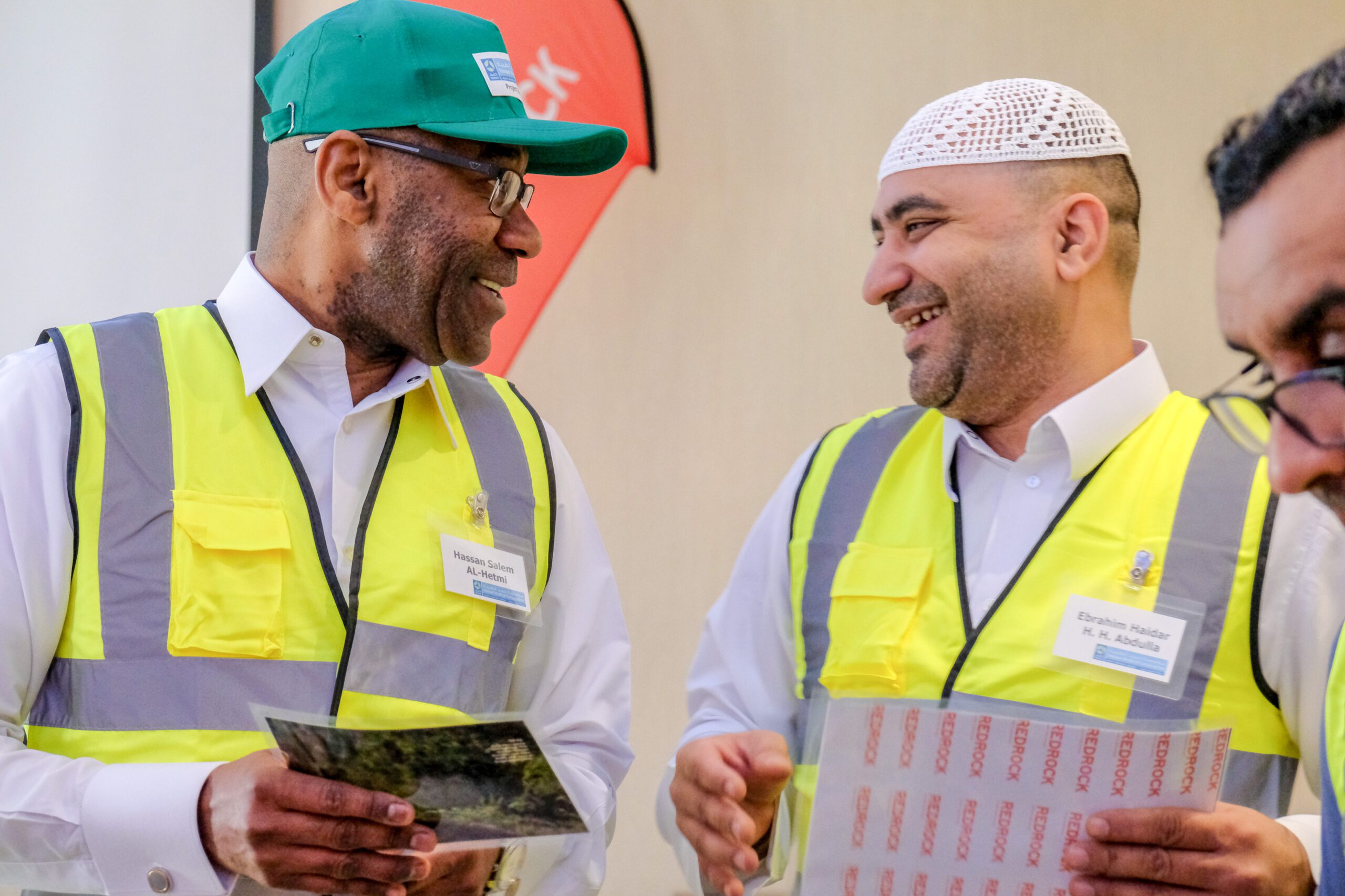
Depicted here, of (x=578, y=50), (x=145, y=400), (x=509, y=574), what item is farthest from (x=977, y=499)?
(x=578, y=50)

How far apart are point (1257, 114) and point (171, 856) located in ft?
4.38

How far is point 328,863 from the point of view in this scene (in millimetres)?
1355

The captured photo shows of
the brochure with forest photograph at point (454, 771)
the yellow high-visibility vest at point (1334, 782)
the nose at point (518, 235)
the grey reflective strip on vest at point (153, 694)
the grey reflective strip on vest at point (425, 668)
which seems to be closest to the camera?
the yellow high-visibility vest at point (1334, 782)

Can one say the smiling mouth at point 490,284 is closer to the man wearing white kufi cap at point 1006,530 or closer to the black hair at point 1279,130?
the man wearing white kufi cap at point 1006,530

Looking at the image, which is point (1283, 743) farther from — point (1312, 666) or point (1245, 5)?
point (1245, 5)

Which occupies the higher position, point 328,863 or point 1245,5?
point 1245,5

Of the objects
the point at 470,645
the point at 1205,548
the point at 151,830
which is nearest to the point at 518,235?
the point at 470,645

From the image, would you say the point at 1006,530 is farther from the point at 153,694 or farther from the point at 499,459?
the point at 153,694

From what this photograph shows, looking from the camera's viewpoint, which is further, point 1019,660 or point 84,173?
point 84,173

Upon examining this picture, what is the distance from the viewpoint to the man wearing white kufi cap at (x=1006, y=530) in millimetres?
1549

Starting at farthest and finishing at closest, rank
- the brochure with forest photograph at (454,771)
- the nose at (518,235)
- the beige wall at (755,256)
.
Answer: the beige wall at (755,256), the nose at (518,235), the brochure with forest photograph at (454,771)

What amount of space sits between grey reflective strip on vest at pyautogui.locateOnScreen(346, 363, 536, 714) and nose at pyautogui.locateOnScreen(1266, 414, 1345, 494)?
112cm

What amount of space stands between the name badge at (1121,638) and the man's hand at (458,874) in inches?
30.8

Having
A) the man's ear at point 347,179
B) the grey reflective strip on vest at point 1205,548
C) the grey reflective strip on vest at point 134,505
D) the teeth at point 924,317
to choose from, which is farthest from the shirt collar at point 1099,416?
the grey reflective strip on vest at point 134,505
